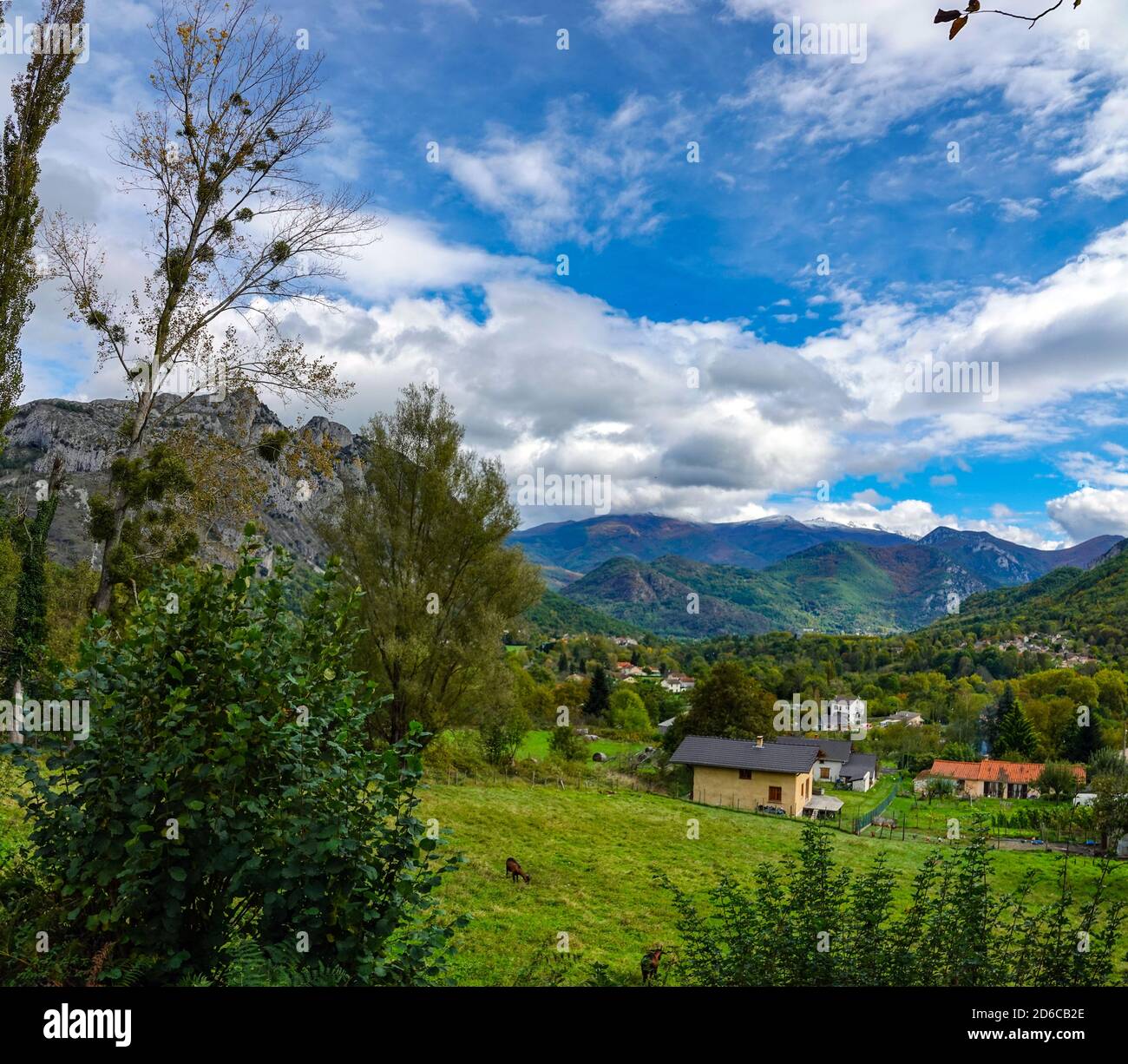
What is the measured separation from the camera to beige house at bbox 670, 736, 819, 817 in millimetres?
36688

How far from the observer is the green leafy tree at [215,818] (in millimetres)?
3723

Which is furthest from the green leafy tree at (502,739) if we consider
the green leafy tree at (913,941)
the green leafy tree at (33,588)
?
the green leafy tree at (913,941)

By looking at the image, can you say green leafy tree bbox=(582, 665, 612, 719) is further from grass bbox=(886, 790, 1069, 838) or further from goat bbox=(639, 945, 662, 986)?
goat bbox=(639, 945, 662, 986)

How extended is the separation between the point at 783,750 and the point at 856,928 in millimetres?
34546

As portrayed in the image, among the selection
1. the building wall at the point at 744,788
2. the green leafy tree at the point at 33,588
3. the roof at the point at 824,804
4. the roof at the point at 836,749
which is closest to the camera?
the green leafy tree at the point at 33,588

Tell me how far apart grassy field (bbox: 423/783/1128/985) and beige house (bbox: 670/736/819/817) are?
Answer: 4.60 meters

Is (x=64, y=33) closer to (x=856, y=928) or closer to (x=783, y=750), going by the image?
(x=856, y=928)

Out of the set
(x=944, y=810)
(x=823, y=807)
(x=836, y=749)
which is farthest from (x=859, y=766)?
(x=823, y=807)

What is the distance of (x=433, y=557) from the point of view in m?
23.7

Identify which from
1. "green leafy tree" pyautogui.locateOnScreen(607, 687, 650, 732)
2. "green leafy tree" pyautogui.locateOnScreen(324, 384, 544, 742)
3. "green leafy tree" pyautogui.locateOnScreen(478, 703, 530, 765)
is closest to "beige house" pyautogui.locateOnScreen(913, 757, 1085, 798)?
"green leafy tree" pyautogui.locateOnScreen(607, 687, 650, 732)

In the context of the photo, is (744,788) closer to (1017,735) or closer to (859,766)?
(859,766)

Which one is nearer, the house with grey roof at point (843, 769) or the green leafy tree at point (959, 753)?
the house with grey roof at point (843, 769)

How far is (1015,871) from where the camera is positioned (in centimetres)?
2270

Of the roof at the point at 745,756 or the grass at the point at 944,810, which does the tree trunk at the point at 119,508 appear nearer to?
the roof at the point at 745,756
